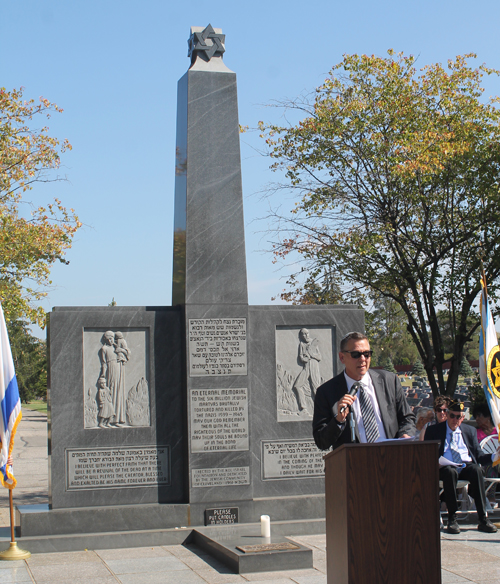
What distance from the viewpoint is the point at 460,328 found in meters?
17.5

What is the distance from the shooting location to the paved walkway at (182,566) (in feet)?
20.3

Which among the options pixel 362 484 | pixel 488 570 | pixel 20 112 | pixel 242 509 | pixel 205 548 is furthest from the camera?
pixel 20 112

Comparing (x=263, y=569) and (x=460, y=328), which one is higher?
(x=460, y=328)

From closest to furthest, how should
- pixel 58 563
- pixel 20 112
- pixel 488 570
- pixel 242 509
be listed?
pixel 488 570 → pixel 58 563 → pixel 242 509 → pixel 20 112

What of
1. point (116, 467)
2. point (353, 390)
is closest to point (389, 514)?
point (353, 390)

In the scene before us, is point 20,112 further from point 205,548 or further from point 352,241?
point 205,548

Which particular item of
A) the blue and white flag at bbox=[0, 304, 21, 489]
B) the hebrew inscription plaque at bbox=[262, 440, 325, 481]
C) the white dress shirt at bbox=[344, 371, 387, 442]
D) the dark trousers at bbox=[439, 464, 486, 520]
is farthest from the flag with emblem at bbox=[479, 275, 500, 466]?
the blue and white flag at bbox=[0, 304, 21, 489]

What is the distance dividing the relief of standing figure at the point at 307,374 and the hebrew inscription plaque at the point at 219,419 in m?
0.73

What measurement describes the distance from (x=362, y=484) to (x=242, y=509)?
460 centimetres

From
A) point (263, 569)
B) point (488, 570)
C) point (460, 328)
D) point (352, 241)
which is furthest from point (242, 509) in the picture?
point (460, 328)

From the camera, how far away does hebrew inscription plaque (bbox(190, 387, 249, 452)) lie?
8219mm

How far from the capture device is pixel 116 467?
8055 millimetres

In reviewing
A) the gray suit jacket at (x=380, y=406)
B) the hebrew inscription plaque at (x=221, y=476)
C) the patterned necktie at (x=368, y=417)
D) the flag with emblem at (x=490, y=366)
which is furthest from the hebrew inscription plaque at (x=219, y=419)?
the patterned necktie at (x=368, y=417)

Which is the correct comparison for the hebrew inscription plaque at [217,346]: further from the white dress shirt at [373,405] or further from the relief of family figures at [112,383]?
the white dress shirt at [373,405]
